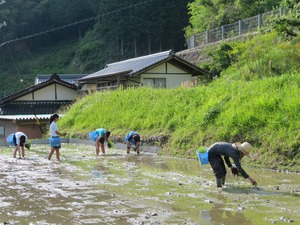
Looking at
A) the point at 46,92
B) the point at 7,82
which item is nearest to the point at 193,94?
the point at 46,92

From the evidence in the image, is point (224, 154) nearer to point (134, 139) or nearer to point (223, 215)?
point (223, 215)

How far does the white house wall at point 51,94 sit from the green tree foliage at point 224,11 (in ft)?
42.1

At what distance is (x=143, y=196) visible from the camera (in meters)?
8.89

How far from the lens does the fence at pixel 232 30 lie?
101 ft

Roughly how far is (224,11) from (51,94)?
16.3m

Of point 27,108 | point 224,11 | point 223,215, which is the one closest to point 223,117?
point 223,215

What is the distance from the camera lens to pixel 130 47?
66.1 meters

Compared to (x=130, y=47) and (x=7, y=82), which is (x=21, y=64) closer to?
(x=7, y=82)

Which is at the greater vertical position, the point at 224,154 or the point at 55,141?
the point at 55,141

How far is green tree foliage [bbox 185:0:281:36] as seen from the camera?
119 feet

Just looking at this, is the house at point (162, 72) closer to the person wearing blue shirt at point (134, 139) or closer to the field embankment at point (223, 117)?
the field embankment at point (223, 117)

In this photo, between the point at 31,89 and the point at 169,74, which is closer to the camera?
the point at 169,74

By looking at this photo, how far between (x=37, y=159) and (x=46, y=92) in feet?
75.3

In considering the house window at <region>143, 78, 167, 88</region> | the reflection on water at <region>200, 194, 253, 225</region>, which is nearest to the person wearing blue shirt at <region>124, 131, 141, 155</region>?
the reflection on water at <region>200, 194, 253, 225</region>
